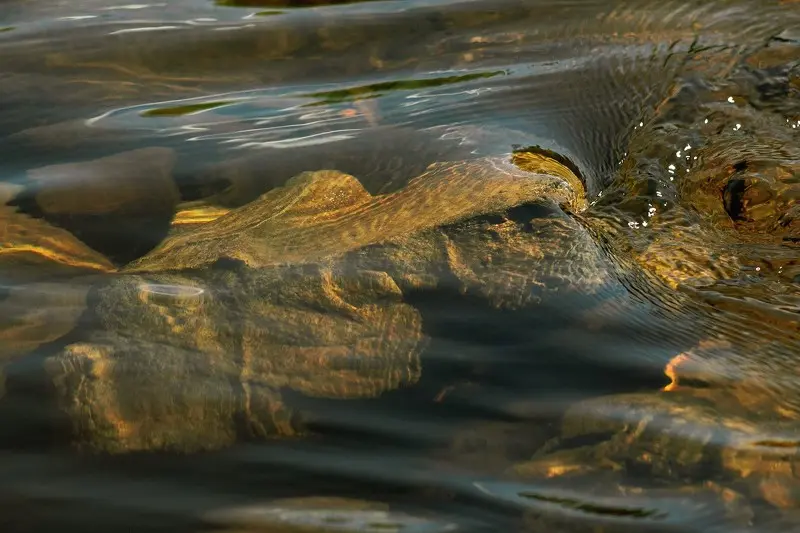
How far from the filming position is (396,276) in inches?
98.9

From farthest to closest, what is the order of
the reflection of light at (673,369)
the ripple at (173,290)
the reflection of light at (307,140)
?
the reflection of light at (307,140) < the ripple at (173,290) < the reflection of light at (673,369)

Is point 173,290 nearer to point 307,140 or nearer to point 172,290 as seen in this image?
point 172,290

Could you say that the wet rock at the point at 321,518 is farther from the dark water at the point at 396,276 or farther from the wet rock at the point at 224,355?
the wet rock at the point at 224,355

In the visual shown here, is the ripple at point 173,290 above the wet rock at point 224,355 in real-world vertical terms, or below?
above

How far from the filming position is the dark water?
1.88 metres

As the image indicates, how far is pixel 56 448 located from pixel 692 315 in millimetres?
1673

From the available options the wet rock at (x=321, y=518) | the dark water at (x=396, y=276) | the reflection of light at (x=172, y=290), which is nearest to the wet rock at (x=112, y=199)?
the dark water at (x=396, y=276)

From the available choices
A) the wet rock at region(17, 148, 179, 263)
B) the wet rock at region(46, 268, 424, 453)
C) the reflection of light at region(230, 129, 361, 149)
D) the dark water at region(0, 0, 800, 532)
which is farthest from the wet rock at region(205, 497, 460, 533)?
the reflection of light at region(230, 129, 361, 149)

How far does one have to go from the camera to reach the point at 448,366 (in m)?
2.20

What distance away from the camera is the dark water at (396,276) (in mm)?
1882

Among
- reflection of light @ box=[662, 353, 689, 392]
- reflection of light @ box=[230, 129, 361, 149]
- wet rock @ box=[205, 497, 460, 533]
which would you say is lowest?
wet rock @ box=[205, 497, 460, 533]

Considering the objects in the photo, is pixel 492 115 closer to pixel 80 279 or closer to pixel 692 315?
pixel 692 315

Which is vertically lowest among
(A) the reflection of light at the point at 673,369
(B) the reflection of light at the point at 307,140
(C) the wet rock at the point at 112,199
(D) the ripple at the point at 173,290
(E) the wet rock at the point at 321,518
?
(E) the wet rock at the point at 321,518

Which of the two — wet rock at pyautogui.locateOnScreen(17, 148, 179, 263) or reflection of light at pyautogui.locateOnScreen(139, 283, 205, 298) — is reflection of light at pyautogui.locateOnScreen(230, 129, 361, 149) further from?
reflection of light at pyautogui.locateOnScreen(139, 283, 205, 298)
